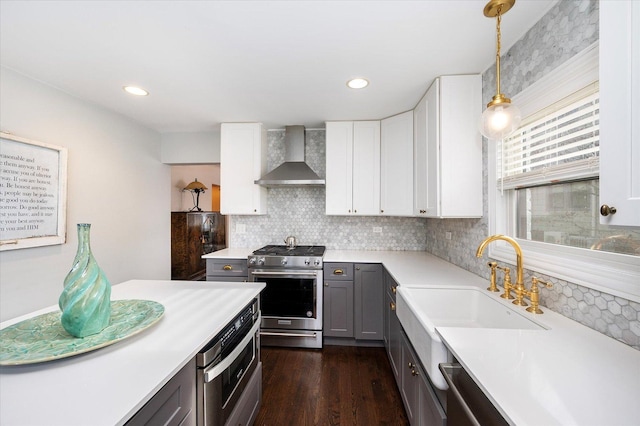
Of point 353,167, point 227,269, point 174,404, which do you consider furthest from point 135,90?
point 174,404

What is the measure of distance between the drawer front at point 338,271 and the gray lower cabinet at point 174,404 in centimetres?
172

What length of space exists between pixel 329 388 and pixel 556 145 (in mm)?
2164

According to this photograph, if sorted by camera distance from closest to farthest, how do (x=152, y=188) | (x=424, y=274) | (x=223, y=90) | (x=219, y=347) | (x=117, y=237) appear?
1. (x=219, y=347)
2. (x=424, y=274)
3. (x=223, y=90)
4. (x=117, y=237)
5. (x=152, y=188)

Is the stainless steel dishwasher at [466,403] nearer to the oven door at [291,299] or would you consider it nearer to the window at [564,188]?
the window at [564,188]

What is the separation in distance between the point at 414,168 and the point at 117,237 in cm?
317

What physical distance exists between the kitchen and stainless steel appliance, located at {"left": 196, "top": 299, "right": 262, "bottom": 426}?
1.54m

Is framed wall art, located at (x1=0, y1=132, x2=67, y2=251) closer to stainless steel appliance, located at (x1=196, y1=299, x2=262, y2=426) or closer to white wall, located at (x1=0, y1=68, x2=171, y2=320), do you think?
white wall, located at (x1=0, y1=68, x2=171, y2=320)

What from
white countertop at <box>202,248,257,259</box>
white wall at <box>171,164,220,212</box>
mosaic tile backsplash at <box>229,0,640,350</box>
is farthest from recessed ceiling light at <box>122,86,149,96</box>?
white wall at <box>171,164,220,212</box>

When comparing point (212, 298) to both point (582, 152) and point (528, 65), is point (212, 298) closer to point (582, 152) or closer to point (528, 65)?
point (582, 152)

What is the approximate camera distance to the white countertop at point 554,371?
581mm

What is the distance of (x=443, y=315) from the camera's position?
162 cm

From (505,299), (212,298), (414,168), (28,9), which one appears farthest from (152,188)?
(505,299)

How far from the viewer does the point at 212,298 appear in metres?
1.36

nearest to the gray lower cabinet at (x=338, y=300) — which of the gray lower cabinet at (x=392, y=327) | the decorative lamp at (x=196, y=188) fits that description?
the gray lower cabinet at (x=392, y=327)
